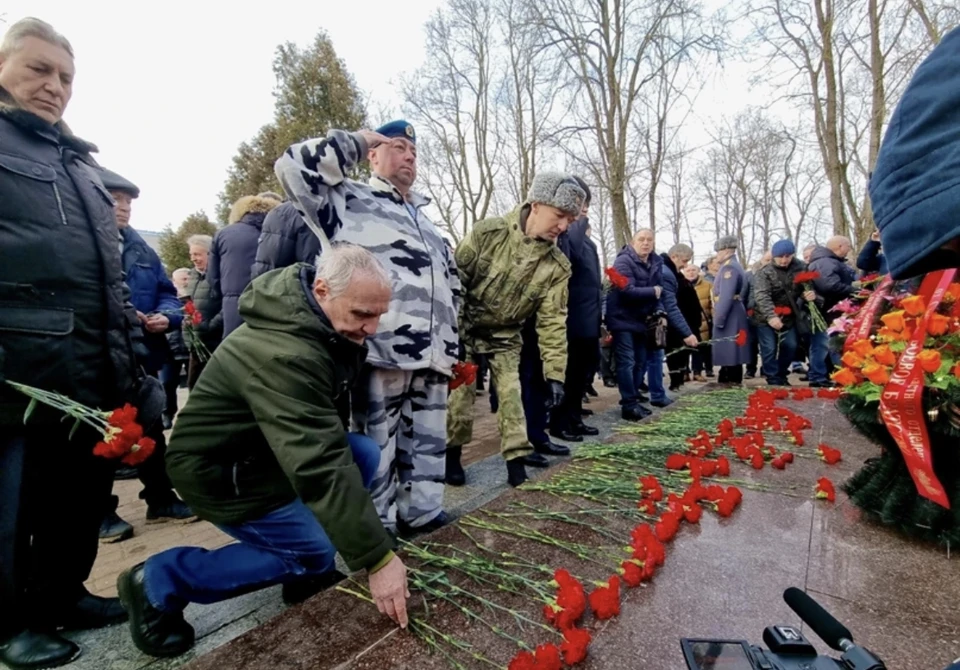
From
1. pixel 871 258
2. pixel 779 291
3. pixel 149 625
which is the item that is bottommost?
pixel 149 625

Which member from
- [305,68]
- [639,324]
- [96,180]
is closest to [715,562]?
[96,180]

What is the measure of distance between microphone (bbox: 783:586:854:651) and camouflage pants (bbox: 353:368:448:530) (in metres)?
1.81

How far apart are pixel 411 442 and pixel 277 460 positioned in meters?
0.90

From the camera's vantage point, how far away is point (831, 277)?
22.0 ft

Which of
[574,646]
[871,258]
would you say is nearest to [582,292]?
[574,646]

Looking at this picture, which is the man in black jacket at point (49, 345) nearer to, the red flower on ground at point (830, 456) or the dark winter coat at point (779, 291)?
the red flower on ground at point (830, 456)

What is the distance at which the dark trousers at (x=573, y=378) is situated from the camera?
4520mm

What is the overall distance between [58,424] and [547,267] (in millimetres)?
2507

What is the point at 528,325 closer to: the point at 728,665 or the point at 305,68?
the point at 728,665

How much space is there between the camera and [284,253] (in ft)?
9.33

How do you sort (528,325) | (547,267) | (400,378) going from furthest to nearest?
(528,325) < (547,267) < (400,378)

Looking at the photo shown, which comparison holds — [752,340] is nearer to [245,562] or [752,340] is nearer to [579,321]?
[579,321]

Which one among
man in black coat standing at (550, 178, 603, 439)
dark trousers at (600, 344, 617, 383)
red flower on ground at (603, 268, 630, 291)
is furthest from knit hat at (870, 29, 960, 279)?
dark trousers at (600, 344, 617, 383)

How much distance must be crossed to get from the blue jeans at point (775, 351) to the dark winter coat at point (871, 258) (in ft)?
4.67
